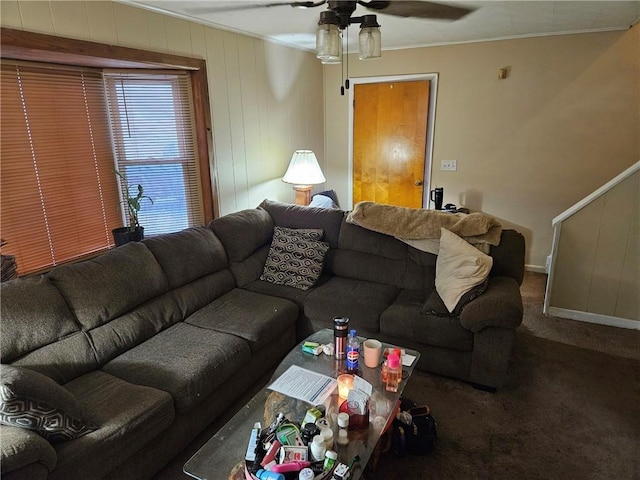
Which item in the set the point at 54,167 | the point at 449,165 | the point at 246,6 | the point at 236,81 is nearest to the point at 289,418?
the point at 54,167

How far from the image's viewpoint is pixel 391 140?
4602mm

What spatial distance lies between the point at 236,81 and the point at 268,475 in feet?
10.6

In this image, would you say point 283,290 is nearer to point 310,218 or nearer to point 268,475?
point 310,218

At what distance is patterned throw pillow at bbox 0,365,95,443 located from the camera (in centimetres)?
141

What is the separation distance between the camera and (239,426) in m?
1.69

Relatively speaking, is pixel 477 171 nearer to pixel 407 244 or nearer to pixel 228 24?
pixel 407 244

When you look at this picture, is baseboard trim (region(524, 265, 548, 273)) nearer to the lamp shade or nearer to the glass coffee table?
the lamp shade

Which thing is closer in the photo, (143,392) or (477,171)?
(143,392)

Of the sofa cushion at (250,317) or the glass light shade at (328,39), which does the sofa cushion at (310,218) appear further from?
the glass light shade at (328,39)

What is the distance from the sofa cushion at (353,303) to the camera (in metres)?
2.67

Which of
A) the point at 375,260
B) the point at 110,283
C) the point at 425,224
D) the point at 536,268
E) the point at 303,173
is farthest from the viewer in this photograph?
the point at 536,268

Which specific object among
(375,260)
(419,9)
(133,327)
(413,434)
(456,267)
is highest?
(419,9)

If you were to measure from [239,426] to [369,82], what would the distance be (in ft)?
13.1

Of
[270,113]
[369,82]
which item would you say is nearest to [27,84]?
[270,113]
